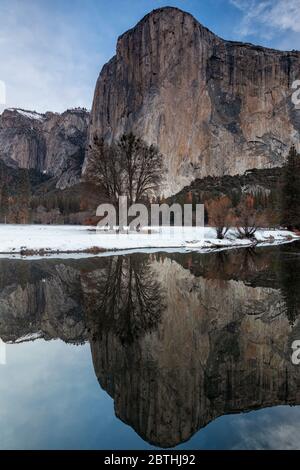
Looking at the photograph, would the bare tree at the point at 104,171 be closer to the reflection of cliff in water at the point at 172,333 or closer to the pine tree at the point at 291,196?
the reflection of cliff in water at the point at 172,333

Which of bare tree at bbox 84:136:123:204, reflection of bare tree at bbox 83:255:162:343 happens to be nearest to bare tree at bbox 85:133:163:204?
bare tree at bbox 84:136:123:204

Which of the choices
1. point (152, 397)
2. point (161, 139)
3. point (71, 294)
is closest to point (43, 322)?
point (71, 294)

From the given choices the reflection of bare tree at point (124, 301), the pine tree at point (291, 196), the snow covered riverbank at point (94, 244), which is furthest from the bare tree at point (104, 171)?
the pine tree at point (291, 196)

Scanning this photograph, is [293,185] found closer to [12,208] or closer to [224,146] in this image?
[12,208]

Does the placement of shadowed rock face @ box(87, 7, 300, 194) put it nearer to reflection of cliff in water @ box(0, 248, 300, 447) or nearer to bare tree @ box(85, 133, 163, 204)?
bare tree @ box(85, 133, 163, 204)

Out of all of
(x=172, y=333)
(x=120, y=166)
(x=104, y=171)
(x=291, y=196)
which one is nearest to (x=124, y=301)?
(x=172, y=333)

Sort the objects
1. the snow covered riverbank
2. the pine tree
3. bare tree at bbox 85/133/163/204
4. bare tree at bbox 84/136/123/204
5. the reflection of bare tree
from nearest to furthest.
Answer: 1. the reflection of bare tree
2. the snow covered riverbank
3. bare tree at bbox 84/136/123/204
4. bare tree at bbox 85/133/163/204
5. the pine tree
